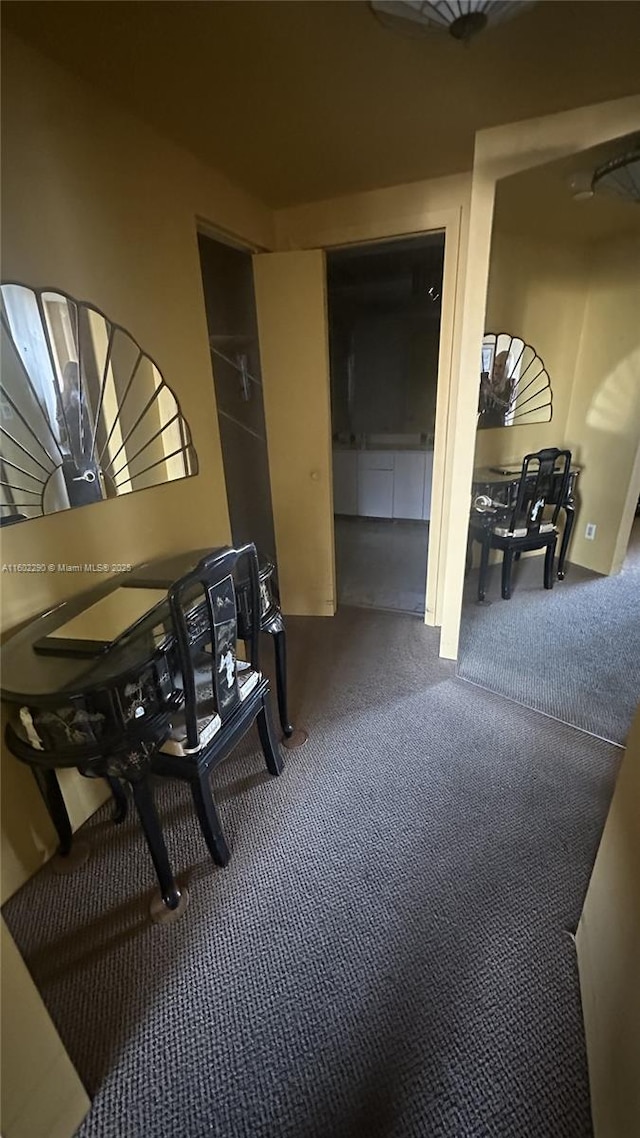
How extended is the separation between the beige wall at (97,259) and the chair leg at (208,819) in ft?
1.87

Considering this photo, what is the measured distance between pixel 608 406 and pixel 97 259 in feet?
8.12

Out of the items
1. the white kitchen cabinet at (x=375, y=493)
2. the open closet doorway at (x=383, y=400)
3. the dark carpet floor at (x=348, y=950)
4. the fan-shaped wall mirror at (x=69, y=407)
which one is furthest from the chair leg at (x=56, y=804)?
the white kitchen cabinet at (x=375, y=493)

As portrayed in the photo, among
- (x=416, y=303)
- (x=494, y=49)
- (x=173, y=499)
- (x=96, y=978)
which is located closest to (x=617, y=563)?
(x=494, y=49)

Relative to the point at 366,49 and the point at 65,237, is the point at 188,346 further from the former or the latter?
the point at 366,49

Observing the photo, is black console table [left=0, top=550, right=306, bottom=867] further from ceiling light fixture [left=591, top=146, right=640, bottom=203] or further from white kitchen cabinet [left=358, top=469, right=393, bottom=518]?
white kitchen cabinet [left=358, top=469, right=393, bottom=518]

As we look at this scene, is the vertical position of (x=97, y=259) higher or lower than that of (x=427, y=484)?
higher

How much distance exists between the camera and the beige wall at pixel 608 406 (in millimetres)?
2135

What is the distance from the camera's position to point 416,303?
453 cm

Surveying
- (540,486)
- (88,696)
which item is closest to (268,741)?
(88,696)

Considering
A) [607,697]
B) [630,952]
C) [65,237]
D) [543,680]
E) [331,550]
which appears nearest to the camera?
[630,952]

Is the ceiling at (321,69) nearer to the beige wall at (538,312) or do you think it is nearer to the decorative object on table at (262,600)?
the beige wall at (538,312)

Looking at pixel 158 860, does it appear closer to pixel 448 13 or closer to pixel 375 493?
pixel 448 13

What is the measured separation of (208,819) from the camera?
133 cm

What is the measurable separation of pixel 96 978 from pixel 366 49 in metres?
2.71
